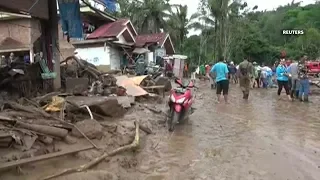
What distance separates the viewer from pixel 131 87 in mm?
13312

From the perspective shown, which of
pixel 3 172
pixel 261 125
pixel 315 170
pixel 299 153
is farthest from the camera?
pixel 261 125

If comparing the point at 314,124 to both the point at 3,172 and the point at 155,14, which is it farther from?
the point at 155,14

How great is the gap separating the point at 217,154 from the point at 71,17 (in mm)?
8186

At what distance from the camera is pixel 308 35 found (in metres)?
59.3

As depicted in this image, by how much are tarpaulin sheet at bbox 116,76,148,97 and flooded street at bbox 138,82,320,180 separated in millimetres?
2332

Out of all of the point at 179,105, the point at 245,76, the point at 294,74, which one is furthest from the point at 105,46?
the point at 179,105

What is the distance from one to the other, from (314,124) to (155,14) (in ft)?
118

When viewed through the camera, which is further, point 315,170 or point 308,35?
point 308,35

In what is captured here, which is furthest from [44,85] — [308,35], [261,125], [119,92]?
[308,35]

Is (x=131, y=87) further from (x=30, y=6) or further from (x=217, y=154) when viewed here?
(x=217, y=154)

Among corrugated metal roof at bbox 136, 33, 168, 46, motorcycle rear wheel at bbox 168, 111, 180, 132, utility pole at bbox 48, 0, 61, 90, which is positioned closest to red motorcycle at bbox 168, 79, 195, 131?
motorcycle rear wheel at bbox 168, 111, 180, 132

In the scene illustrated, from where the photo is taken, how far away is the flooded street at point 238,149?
5.75 meters

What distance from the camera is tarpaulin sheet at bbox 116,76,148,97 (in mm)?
12945

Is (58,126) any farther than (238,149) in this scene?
No
